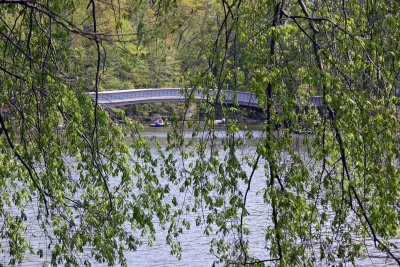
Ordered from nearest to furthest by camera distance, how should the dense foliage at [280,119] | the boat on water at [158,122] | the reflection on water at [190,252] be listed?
the dense foliage at [280,119]
the reflection on water at [190,252]
the boat on water at [158,122]

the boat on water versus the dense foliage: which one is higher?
the dense foliage

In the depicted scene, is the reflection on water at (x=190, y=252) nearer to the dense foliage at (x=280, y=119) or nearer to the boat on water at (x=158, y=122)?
the dense foliage at (x=280, y=119)

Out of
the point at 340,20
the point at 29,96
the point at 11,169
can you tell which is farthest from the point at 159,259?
the point at 340,20

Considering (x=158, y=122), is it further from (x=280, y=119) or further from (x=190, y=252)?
(x=280, y=119)

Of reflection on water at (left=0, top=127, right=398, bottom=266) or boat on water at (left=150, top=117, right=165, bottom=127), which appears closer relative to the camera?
reflection on water at (left=0, top=127, right=398, bottom=266)

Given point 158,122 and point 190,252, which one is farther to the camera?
point 158,122

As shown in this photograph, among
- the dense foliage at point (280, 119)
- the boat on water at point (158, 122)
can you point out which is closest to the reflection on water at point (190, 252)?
the dense foliage at point (280, 119)

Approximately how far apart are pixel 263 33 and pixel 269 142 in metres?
0.63

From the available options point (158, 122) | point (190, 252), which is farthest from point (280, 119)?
point (158, 122)

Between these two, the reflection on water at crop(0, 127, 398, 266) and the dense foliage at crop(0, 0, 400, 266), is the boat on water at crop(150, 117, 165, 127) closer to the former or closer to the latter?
the reflection on water at crop(0, 127, 398, 266)

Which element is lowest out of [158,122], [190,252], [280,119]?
[190,252]

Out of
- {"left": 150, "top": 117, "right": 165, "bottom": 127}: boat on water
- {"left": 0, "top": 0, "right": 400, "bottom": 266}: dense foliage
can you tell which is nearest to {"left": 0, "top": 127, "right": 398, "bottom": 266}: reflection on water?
{"left": 0, "top": 0, "right": 400, "bottom": 266}: dense foliage

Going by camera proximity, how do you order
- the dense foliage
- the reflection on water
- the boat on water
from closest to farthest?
the dense foliage < the reflection on water < the boat on water

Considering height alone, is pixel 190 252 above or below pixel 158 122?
below
